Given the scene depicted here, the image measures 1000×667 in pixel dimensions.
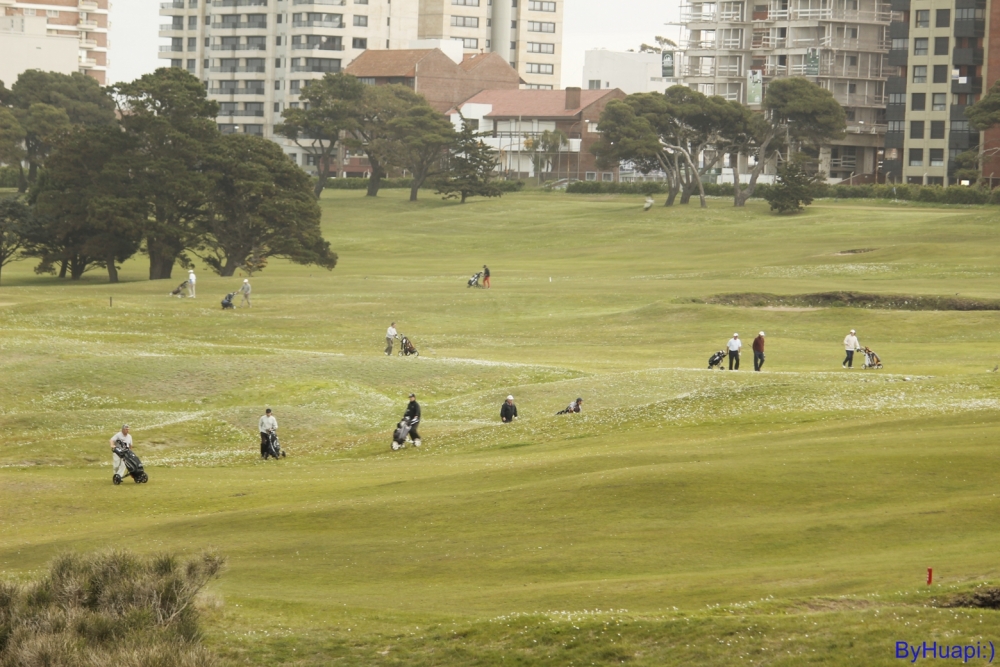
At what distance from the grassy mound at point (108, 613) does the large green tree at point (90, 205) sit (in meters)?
79.7

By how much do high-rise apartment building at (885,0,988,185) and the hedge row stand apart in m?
25.6

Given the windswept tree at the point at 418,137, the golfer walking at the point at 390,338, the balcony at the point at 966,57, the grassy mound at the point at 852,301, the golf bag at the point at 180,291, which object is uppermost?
the balcony at the point at 966,57

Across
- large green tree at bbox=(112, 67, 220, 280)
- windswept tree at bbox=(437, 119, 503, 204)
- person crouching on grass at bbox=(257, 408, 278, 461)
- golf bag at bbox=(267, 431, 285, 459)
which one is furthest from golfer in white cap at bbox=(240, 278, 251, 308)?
windswept tree at bbox=(437, 119, 503, 204)

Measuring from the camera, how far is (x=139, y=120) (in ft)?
336

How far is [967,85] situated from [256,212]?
104 metres

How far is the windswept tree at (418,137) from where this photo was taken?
16150 centimetres

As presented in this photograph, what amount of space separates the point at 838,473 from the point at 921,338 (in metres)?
39.1

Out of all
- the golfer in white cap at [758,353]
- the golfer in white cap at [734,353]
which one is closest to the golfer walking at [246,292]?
the golfer in white cap at [734,353]

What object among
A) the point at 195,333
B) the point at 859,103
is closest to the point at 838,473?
the point at 195,333

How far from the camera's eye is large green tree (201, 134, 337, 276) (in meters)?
101

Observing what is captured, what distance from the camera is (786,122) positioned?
14288cm

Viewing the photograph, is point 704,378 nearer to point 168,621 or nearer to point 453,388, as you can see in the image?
point 453,388

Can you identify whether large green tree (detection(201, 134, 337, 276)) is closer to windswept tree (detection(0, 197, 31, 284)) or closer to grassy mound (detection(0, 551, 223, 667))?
windswept tree (detection(0, 197, 31, 284))

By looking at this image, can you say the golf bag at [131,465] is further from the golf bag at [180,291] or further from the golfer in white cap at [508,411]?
the golf bag at [180,291]
